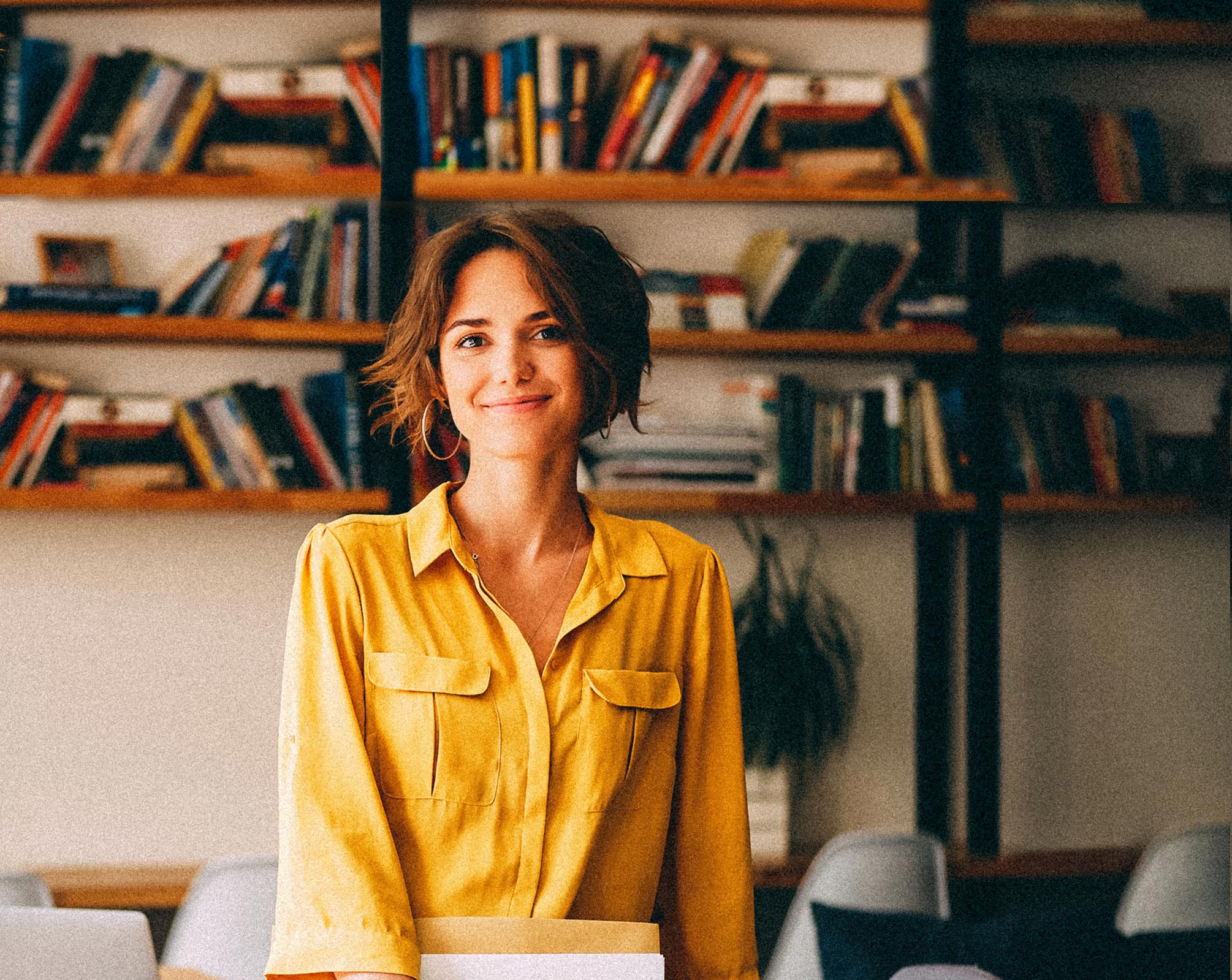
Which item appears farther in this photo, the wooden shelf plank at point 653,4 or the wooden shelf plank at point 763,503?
the wooden shelf plank at point 653,4

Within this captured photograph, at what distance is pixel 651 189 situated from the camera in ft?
8.47

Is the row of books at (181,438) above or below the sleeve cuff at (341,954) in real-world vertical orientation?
above

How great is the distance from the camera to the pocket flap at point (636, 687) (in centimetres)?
93

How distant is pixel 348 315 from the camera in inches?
102

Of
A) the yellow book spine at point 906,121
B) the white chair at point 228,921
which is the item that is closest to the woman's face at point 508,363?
the white chair at point 228,921

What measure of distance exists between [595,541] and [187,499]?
5.82ft

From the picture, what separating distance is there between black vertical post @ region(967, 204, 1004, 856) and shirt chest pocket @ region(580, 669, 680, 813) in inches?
73.9

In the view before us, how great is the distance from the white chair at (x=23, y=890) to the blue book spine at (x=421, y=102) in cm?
167

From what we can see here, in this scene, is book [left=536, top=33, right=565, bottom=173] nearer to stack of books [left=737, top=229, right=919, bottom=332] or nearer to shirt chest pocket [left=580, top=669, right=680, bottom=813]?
stack of books [left=737, top=229, right=919, bottom=332]

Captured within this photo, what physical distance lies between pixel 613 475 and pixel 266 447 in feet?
2.64

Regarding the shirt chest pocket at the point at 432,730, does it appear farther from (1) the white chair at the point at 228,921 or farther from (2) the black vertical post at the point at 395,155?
(2) the black vertical post at the point at 395,155

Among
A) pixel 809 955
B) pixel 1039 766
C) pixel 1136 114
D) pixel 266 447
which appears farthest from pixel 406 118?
pixel 1039 766

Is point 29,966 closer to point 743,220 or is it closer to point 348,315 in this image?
point 348,315

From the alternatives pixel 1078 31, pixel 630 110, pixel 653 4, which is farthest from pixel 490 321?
pixel 1078 31
